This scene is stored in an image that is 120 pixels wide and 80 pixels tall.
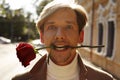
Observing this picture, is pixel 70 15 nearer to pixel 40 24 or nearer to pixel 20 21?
pixel 40 24

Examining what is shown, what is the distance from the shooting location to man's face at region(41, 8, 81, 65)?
8.07 ft

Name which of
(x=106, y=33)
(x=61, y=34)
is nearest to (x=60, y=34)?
(x=61, y=34)

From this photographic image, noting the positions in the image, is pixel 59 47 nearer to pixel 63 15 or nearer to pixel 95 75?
pixel 63 15

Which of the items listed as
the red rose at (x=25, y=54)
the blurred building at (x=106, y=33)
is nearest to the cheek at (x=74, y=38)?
the red rose at (x=25, y=54)

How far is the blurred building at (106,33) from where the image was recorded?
62.0 ft

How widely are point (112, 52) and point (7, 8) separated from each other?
61.9m

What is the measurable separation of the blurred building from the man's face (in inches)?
503

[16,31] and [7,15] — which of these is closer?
[16,31]

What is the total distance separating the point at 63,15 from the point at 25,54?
13.5 inches

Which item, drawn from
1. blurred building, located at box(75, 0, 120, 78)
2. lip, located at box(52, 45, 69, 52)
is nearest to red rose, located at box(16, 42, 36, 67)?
lip, located at box(52, 45, 69, 52)

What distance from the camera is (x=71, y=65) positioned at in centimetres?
264

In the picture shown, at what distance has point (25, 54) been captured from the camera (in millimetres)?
2391

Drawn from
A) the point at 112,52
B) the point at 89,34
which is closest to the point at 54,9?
the point at 112,52

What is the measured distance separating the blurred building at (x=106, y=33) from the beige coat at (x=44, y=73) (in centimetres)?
1256
